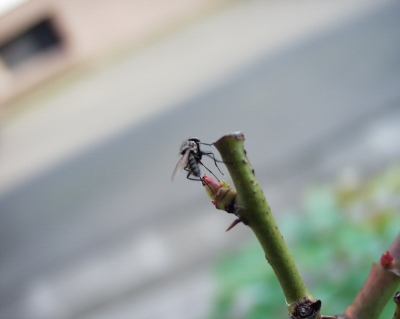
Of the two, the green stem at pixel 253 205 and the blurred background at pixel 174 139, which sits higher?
the blurred background at pixel 174 139

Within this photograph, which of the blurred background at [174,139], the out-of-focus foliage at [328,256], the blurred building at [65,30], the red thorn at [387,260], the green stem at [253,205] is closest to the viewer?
the green stem at [253,205]

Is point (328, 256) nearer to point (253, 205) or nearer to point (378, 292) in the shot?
point (378, 292)

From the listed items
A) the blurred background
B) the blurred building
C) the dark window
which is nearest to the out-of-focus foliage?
the blurred background

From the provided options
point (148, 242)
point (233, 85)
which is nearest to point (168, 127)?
point (233, 85)

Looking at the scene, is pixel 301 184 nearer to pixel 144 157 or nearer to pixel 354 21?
pixel 144 157

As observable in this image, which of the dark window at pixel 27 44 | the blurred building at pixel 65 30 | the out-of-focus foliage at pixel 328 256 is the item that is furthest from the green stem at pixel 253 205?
the dark window at pixel 27 44

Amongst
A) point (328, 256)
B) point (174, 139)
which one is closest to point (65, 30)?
point (174, 139)

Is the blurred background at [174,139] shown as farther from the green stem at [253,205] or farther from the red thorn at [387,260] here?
the green stem at [253,205]
